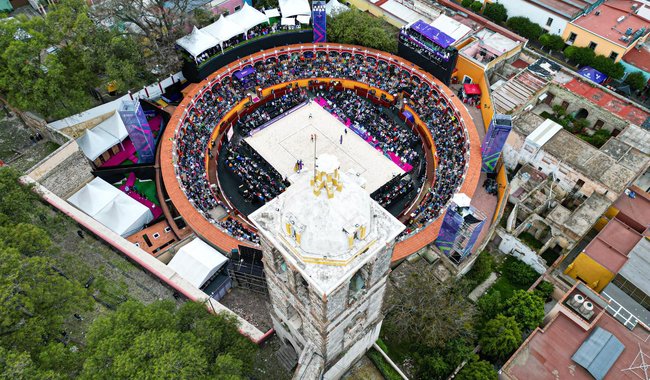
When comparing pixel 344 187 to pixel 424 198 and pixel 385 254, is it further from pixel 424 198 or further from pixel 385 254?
pixel 424 198

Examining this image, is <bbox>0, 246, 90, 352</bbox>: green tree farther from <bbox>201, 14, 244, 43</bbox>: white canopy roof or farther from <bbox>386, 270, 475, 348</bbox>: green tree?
<bbox>201, 14, 244, 43</bbox>: white canopy roof

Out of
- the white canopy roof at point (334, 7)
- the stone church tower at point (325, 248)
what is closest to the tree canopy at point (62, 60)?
the white canopy roof at point (334, 7)

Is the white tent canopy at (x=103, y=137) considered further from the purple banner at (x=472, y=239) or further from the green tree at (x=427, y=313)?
the purple banner at (x=472, y=239)

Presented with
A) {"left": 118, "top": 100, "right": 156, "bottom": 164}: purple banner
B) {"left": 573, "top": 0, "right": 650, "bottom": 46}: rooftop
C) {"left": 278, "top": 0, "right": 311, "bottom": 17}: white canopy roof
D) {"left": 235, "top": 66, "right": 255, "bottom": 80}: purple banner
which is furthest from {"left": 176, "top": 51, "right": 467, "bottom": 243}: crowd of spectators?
{"left": 573, "top": 0, "right": 650, "bottom": 46}: rooftop

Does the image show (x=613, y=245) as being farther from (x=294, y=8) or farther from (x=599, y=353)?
(x=294, y=8)

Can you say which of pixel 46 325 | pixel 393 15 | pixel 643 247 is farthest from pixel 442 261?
pixel 393 15

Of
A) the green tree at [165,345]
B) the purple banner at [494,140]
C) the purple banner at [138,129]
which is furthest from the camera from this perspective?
the purple banner at [138,129]
